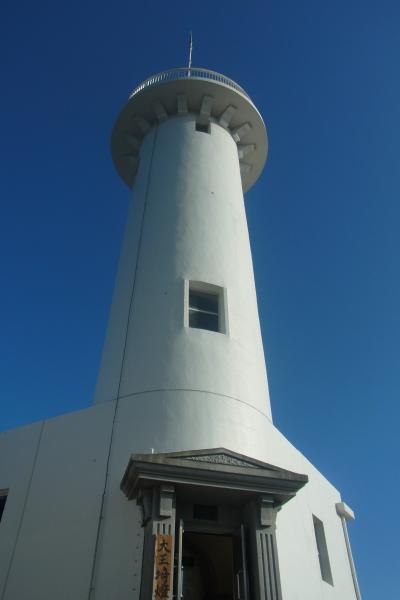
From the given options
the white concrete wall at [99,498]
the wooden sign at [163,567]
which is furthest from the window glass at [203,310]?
the wooden sign at [163,567]

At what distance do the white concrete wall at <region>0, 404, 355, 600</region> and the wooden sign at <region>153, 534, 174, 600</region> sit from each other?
573mm

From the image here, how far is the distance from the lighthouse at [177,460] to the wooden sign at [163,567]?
2 cm

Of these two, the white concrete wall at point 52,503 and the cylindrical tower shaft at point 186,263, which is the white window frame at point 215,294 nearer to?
the cylindrical tower shaft at point 186,263

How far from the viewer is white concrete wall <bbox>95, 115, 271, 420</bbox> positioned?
11156 mm

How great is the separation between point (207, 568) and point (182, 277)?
22.5 ft

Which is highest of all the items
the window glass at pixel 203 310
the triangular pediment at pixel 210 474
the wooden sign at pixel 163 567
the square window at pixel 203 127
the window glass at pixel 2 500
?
the square window at pixel 203 127

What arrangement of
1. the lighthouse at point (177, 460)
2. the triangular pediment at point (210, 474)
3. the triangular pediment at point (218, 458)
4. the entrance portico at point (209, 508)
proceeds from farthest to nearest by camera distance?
the triangular pediment at point (218, 458)
the lighthouse at point (177, 460)
the triangular pediment at point (210, 474)
the entrance portico at point (209, 508)

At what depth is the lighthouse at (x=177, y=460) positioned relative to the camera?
8.52 metres

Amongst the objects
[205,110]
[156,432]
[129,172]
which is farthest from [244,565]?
[129,172]

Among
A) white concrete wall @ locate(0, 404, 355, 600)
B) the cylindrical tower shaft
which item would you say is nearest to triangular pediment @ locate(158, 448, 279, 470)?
white concrete wall @ locate(0, 404, 355, 600)

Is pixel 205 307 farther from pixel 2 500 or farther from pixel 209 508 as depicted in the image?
pixel 2 500

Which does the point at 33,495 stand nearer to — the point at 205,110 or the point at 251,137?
the point at 205,110

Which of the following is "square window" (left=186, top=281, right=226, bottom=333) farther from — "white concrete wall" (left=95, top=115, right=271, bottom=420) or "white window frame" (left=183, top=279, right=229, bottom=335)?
"white concrete wall" (left=95, top=115, right=271, bottom=420)

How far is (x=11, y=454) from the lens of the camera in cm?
1085
